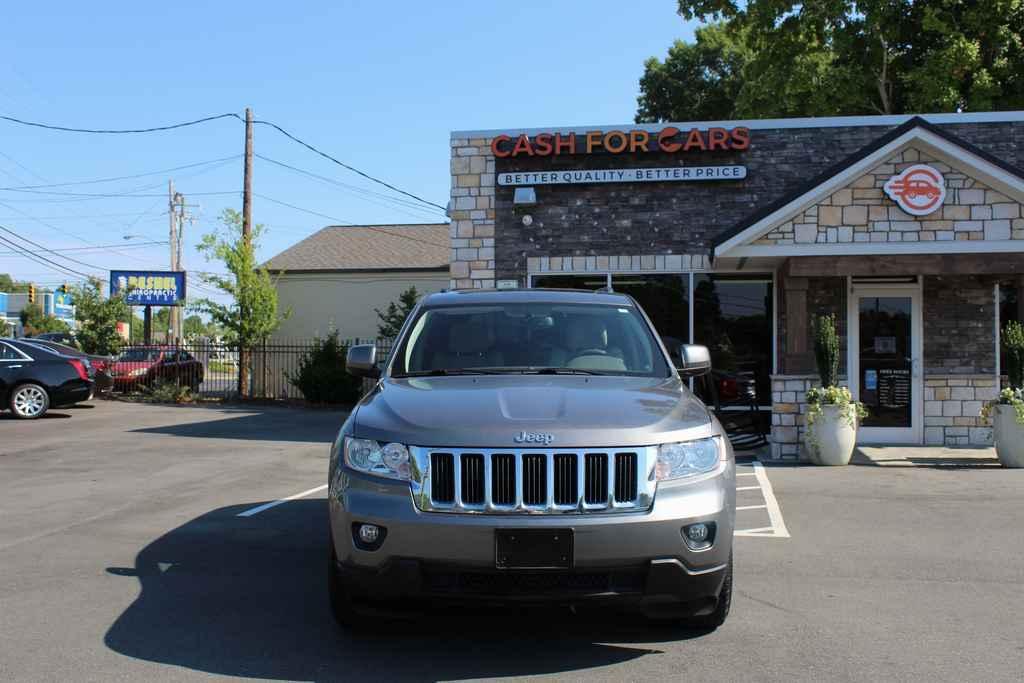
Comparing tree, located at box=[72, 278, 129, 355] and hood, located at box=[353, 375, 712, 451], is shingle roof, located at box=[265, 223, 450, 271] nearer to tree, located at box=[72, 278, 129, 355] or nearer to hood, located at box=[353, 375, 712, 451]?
tree, located at box=[72, 278, 129, 355]

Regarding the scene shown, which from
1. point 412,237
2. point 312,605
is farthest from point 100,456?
point 412,237

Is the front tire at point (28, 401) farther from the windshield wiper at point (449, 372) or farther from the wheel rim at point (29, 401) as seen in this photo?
the windshield wiper at point (449, 372)

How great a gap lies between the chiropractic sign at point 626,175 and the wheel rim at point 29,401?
998 cm

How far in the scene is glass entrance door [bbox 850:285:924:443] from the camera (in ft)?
45.0

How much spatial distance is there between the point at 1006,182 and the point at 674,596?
33.8ft

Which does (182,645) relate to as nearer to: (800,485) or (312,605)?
(312,605)

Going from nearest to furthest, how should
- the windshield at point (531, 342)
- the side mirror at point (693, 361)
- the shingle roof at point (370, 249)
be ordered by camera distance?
the windshield at point (531, 342), the side mirror at point (693, 361), the shingle roof at point (370, 249)

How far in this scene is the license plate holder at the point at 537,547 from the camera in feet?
13.0

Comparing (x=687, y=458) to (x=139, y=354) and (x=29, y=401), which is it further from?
(x=139, y=354)

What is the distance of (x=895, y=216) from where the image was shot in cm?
1254

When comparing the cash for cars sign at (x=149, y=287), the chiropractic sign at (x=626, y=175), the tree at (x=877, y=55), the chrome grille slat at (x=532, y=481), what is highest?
the tree at (x=877, y=55)

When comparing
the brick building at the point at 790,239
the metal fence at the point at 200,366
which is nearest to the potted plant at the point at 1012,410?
the brick building at the point at 790,239

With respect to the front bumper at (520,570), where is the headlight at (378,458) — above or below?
above

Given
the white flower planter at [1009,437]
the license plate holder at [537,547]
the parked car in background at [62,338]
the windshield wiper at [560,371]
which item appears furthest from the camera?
the parked car in background at [62,338]
